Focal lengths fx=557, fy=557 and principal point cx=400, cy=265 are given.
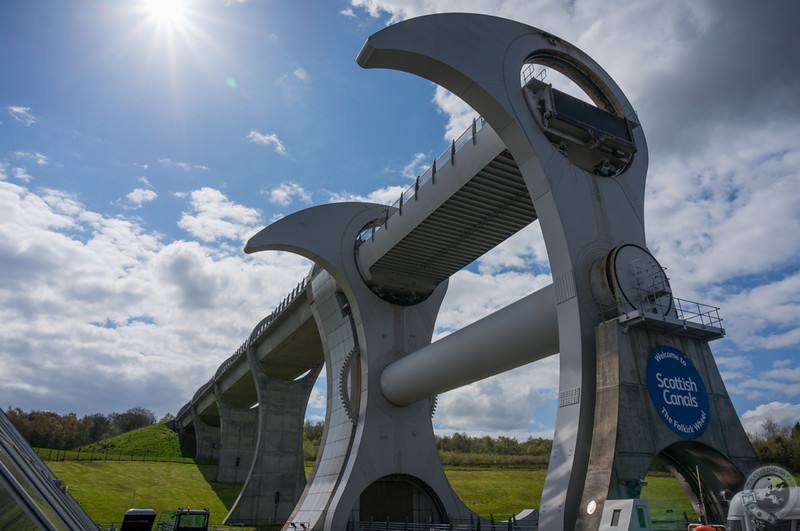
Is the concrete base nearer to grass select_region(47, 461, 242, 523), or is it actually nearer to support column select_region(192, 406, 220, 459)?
grass select_region(47, 461, 242, 523)

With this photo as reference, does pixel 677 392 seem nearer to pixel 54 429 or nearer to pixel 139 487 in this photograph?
pixel 139 487

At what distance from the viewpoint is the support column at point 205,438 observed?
7338 centimetres

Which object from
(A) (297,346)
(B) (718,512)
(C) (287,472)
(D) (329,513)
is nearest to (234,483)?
(C) (287,472)

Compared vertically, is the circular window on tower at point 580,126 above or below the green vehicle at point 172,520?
above

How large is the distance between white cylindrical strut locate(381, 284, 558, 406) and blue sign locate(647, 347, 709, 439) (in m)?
3.12

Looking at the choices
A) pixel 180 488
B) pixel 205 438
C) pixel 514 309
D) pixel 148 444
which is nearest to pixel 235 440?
pixel 180 488

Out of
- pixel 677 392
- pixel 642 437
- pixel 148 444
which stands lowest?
pixel 642 437

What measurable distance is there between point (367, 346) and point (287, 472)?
2062 cm

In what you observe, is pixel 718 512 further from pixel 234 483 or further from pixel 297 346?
pixel 234 483

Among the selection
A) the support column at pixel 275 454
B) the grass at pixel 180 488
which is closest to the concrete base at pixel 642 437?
the grass at pixel 180 488

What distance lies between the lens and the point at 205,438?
74625 millimetres

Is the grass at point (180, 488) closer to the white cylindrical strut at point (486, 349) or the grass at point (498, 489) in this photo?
the grass at point (498, 489)

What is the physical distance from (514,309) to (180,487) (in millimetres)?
46522

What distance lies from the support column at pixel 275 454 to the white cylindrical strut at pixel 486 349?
21450 mm
